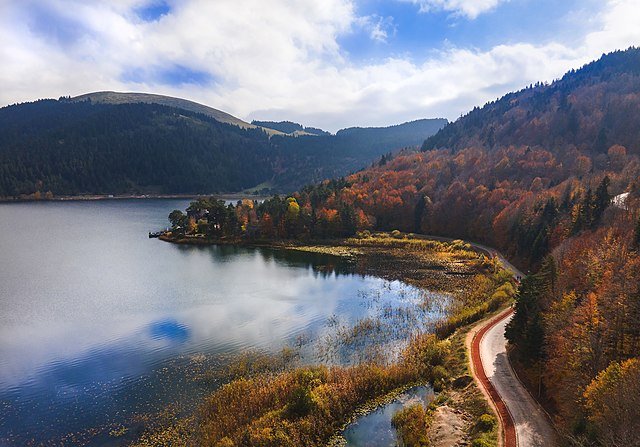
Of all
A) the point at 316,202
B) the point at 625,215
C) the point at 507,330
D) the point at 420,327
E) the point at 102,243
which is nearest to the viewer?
the point at 507,330

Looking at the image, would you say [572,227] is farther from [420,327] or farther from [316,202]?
[316,202]

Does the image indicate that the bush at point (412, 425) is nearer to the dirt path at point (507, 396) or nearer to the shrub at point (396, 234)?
the dirt path at point (507, 396)

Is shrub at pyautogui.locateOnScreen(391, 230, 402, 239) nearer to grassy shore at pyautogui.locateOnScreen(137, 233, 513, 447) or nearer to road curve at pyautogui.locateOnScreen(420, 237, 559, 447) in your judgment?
grassy shore at pyautogui.locateOnScreen(137, 233, 513, 447)

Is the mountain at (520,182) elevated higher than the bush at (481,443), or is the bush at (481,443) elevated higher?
the mountain at (520,182)

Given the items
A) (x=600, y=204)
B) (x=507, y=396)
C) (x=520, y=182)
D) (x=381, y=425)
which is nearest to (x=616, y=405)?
(x=507, y=396)

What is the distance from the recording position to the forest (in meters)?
28.6

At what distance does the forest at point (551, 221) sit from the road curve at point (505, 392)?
1492 mm

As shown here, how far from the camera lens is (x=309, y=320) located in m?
53.1

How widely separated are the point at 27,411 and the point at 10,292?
1605 inches

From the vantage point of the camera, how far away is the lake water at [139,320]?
3306 cm

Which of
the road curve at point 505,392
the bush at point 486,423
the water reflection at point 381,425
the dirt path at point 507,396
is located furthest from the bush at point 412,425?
the dirt path at point 507,396

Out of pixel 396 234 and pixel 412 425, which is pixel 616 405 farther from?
pixel 396 234

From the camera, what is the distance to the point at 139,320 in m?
52.6

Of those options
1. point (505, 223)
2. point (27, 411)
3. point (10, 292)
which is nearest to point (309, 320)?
point (27, 411)
